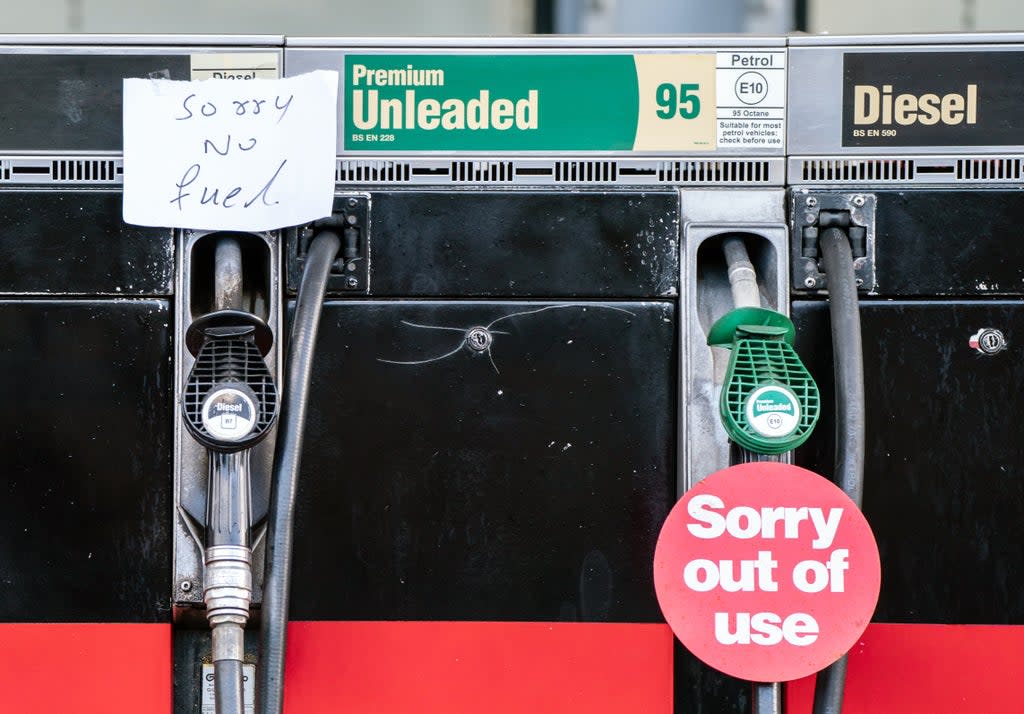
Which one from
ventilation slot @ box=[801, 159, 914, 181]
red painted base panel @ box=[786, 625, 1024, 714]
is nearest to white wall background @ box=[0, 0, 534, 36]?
ventilation slot @ box=[801, 159, 914, 181]

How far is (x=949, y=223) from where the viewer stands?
65.2 inches

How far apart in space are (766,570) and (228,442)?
0.65m

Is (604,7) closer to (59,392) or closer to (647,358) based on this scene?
(647,358)

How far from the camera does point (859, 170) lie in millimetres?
1662

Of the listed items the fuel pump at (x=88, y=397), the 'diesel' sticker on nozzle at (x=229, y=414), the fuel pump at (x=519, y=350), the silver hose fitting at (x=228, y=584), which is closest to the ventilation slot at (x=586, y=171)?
the fuel pump at (x=519, y=350)

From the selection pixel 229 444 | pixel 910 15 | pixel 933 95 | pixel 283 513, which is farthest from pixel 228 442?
pixel 910 15

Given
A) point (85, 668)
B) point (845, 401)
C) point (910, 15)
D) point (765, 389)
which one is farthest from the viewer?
point (910, 15)

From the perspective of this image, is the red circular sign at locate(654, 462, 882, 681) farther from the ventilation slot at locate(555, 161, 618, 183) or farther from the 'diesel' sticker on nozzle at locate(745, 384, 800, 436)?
the ventilation slot at locate(555, 161, 618, 183)

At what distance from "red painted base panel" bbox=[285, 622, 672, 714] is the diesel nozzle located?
185mm

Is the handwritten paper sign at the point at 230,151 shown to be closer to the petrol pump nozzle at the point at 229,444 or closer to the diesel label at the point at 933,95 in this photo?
the petrol pump nozzle at the point at 229,444

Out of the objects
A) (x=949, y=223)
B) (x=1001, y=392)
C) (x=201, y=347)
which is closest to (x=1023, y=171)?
(x=949, y=223)

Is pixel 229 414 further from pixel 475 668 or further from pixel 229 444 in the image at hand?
Answer: pixel 475 668

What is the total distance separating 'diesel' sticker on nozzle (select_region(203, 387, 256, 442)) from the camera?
4.70 feet

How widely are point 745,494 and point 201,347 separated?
672 millimetres
